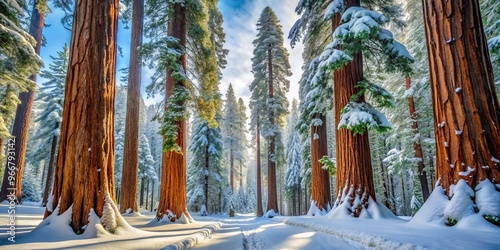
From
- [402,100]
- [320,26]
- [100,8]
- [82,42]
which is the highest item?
[320,26]

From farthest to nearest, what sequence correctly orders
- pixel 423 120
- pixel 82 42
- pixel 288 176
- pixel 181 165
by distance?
pixel 288 176 → pixel 423 120 → pixel 181 165 → pixel 82 42

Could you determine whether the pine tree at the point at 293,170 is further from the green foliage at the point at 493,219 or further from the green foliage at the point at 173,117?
the green foliage at the point at 493,219

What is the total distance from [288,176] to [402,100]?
17.8 meters

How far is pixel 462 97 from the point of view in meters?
3.73

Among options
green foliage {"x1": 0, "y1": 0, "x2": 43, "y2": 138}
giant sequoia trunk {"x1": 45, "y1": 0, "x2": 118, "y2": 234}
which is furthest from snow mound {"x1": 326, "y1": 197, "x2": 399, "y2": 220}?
green foliage {"x1": 0, "y1": 0, "x2": 43, "y2": 138}

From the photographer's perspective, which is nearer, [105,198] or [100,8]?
[105,198]

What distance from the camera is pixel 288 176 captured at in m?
29.5

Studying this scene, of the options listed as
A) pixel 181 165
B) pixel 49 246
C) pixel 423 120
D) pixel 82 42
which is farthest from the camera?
pixel 423 120

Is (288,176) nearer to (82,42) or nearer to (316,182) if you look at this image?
(316,182)

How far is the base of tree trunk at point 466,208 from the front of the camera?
121 inches

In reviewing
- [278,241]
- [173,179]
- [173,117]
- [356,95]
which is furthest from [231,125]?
[278,241]

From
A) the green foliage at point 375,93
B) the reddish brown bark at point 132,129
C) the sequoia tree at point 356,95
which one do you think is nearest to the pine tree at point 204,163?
the reddish brown bark at point 132,129

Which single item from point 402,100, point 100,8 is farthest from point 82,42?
point 402,100

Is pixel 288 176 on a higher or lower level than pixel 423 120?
lower
